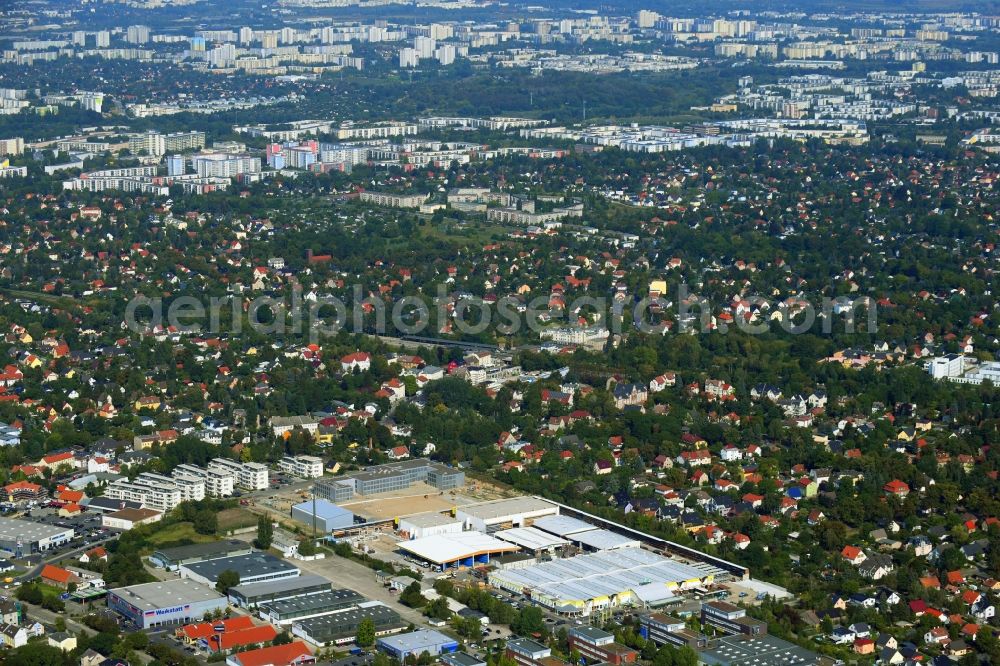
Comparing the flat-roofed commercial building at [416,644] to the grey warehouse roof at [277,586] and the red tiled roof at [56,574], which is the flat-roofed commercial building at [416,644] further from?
the red tiled roof at [56,574]

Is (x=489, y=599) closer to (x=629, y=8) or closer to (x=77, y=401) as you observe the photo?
(x=77, y=401)

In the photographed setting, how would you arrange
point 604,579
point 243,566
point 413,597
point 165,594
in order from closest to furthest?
point 165,594 < point 413,597 < point 604,579 < point 243,566

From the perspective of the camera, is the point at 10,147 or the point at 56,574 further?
the point at 10,147

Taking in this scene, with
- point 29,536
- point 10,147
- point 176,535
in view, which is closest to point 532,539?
point 176,535

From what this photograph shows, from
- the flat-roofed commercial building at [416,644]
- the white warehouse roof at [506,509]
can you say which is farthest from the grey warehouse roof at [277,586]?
the white warehouse roof at [506,509]

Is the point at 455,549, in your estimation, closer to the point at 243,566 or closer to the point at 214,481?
the point at 243,566

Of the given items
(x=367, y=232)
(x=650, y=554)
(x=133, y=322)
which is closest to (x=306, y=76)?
(x=367, y=232)
